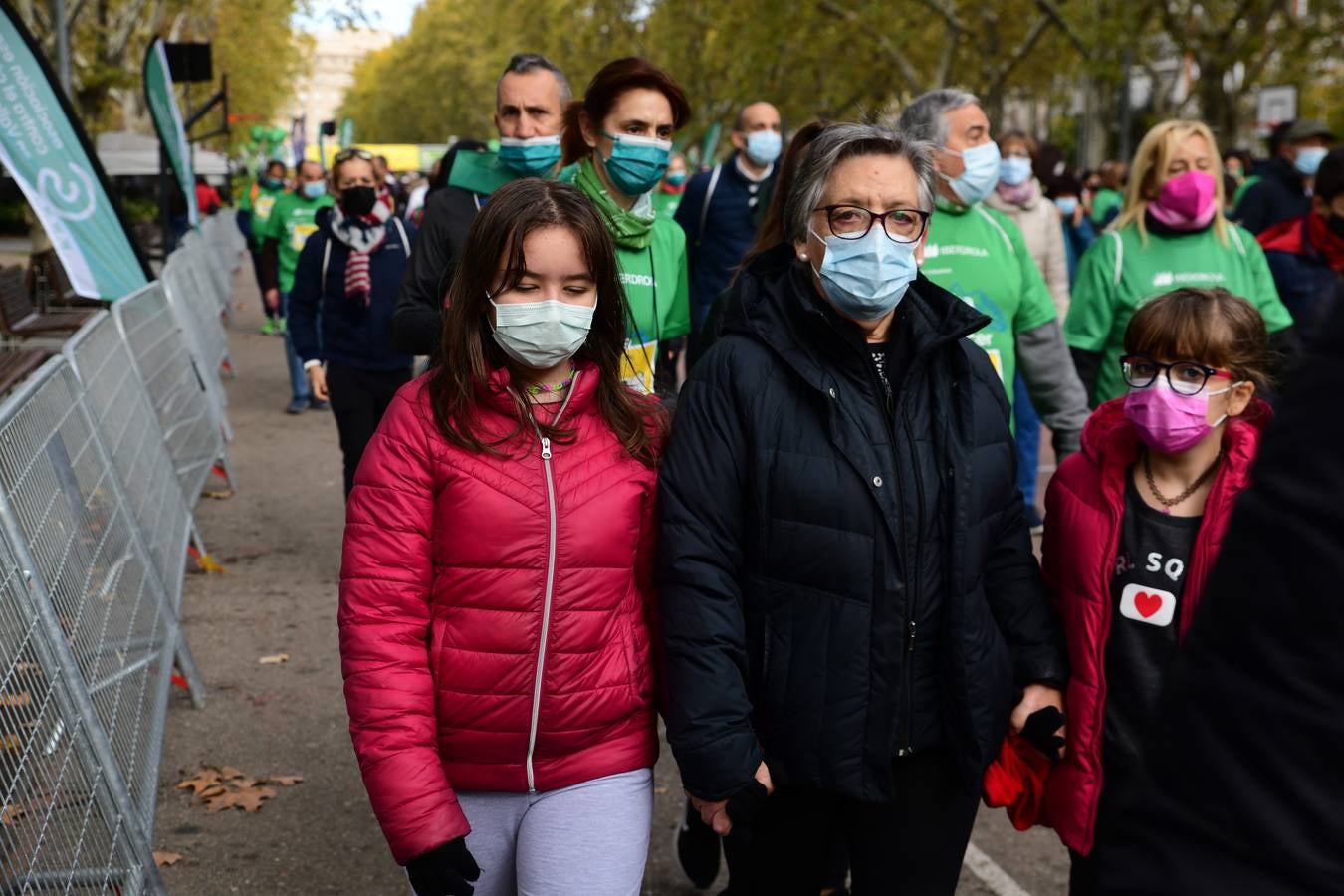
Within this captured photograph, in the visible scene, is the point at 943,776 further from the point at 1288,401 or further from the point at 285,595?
the point at 285,595

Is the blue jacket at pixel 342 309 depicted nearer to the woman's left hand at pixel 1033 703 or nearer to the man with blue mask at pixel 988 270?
the man with blue mask at pixel 988 270

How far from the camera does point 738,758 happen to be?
256 cm

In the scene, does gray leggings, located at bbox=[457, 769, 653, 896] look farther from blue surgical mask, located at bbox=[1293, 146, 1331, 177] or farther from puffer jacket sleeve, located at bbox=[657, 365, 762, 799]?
blue surgical mask, located at bbox=[1293, 146, 1331, 177]

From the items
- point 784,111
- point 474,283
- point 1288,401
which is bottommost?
point 784,111

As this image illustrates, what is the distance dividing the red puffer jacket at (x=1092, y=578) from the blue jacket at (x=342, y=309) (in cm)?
406

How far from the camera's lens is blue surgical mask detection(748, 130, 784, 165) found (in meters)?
8.07

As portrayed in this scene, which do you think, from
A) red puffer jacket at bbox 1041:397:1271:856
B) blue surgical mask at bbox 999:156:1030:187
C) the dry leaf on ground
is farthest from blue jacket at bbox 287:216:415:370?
red puffer jacket at bbox 1041:397:1271:856

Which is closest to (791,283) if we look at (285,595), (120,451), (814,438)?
(814,438)

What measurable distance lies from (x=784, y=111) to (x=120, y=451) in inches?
1774

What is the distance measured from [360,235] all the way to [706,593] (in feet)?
16.1

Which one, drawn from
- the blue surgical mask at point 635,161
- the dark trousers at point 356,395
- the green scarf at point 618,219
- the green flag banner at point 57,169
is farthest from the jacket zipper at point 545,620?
the green flag banner at point 57,169

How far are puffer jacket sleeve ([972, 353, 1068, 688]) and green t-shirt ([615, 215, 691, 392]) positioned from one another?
1203mm

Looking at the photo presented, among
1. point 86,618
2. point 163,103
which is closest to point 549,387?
point 86,618

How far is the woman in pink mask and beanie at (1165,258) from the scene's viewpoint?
5047mm
